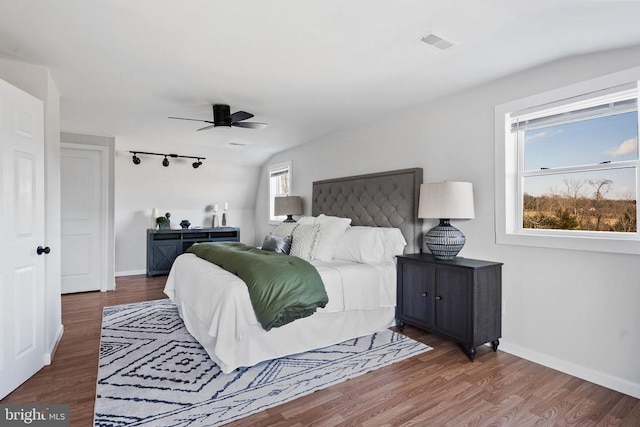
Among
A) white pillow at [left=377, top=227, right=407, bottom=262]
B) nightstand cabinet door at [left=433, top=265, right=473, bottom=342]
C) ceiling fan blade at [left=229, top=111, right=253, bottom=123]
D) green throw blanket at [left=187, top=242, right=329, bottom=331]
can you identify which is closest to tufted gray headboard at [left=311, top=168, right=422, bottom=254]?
white pillow at [left=377, top=227, right=407, bottom=262]

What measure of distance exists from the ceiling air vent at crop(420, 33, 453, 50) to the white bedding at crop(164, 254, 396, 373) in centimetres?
202

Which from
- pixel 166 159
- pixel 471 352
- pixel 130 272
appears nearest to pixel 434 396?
pixel 471 352

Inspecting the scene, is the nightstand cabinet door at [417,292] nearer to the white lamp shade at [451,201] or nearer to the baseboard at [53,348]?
the white lamp shade at [451,201]

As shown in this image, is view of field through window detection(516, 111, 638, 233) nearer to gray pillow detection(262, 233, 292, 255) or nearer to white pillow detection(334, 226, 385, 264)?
white pillow detection(334, 226, 385, 264)

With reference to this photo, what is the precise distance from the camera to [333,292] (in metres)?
3.15

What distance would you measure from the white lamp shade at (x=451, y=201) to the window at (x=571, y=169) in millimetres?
266

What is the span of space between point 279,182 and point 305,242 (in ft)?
11.0

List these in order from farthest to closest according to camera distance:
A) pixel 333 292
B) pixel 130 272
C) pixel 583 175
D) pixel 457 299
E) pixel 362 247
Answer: pixel 130 272 → pixel 362 247 → pixel 333 292 → pixel 457 299 → pixel 583 175

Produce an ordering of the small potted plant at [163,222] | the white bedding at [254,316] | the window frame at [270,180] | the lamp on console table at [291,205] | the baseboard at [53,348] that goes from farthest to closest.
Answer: the small potted plant at [163,222] → the window frame at [270,180] → the lamp on console table at [291,205] → the baseboard at [53,348] → the white bedding at [254,316]

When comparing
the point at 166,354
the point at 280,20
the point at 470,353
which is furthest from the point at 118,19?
the point at 470,353

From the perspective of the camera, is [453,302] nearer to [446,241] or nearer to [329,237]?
[446,241]

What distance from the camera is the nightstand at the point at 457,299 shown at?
290cm

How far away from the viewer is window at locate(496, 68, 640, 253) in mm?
2537

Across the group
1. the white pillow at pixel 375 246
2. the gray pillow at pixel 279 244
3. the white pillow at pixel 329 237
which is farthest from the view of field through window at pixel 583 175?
the gray pillow at pixel 279 244
